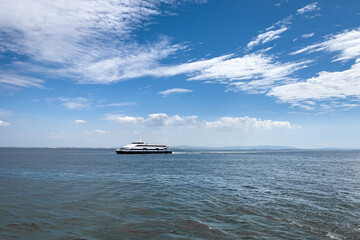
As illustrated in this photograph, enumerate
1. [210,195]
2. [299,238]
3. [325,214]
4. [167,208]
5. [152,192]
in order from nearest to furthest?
[299,238], [325,214], [167,208], [210,195], [152,192]

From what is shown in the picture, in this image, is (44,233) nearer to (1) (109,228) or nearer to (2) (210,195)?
(1) (109,228)

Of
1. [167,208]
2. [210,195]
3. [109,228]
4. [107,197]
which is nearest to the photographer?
[109,228]

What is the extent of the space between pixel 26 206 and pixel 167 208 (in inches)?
525

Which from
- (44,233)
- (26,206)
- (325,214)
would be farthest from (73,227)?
(325,214)

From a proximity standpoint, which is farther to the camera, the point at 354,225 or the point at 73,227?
the point at 354,225

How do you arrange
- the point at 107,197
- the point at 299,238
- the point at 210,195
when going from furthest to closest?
the point at 210,195 < the point at 107,197 < the point at 299,238

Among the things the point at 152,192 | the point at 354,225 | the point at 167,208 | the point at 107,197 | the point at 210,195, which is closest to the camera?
Answer: the point at 354,225

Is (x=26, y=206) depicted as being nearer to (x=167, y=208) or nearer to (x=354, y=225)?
(x=167, y=208)

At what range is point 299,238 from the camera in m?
13.1

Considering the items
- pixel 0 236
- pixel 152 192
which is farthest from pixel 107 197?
pixel 0 236

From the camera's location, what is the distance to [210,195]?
984 inches

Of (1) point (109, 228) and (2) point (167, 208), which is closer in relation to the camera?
(1) point (109, 228)

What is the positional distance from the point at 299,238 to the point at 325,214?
275 inches

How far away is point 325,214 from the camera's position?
58.8 ft
